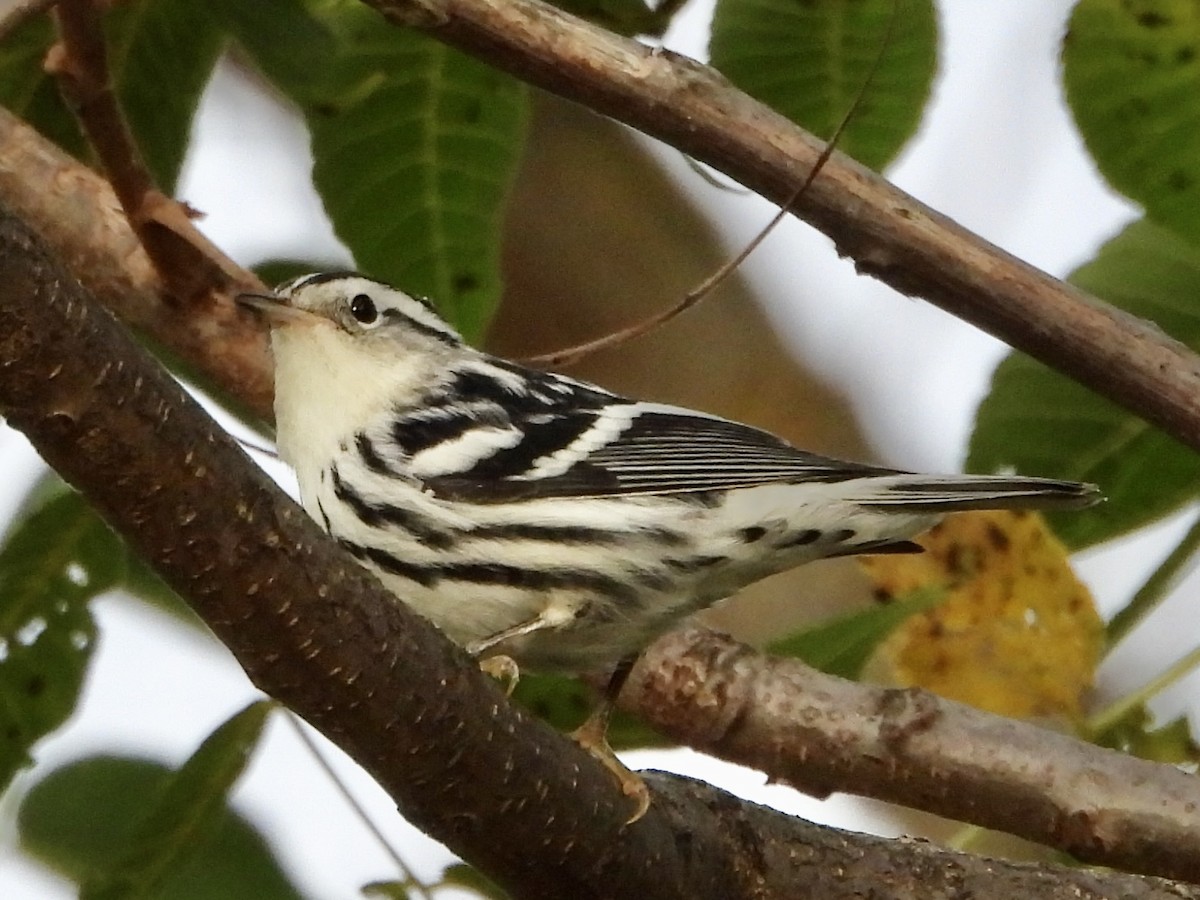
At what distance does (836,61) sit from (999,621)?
2.74 ft

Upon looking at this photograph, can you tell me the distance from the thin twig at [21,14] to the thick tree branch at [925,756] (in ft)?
3.95

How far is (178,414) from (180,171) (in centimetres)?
134

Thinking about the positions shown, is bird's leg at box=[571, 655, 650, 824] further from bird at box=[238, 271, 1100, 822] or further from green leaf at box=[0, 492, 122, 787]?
green leaf at box=[0, 492, 122, 787]

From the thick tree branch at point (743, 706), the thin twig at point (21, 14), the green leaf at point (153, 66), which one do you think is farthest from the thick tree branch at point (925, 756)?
the thin twig at point (21, 14)

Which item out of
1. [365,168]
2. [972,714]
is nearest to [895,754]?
[972,714]

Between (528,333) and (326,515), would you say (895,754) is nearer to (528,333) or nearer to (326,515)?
(326,515)

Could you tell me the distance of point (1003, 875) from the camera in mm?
2055

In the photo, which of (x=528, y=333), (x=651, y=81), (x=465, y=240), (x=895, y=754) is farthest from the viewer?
(x=528, y=333)

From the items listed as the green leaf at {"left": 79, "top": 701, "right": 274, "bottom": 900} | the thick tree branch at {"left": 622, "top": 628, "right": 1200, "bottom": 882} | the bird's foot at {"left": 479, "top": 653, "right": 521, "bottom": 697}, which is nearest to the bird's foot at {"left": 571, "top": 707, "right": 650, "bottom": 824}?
the bird's foot at {"left": 479, "top": 653, "right": 521, "bottom": 697}

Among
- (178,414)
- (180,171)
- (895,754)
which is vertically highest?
(180,171)

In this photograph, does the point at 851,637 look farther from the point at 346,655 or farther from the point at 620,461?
the point at 346,655

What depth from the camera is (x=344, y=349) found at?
8.88ft

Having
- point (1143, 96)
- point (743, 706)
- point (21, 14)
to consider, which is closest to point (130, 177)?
point (21, 14)

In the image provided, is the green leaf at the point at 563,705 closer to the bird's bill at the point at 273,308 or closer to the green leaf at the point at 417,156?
the green leaf at the point at 417,156
